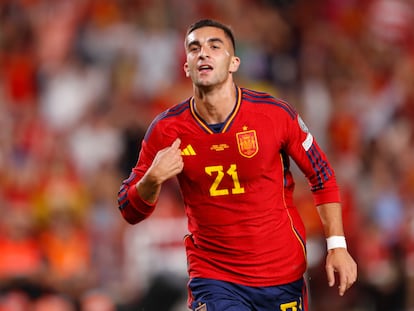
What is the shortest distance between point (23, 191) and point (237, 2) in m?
3.83

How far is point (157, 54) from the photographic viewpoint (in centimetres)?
956

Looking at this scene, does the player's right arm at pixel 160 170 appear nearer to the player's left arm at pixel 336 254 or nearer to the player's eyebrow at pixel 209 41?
the player's eyebrow at pixel 209 41

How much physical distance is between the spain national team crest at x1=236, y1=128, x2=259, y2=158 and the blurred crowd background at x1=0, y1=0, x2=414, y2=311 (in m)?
3.17

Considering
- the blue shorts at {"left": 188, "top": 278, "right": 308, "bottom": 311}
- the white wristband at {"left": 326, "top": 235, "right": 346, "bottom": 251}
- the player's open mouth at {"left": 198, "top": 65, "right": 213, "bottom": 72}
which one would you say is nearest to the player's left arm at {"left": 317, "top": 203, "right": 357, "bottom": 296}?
the white wristband at {"left": 326, "top": 235, "right": 346, "bottom": 251}

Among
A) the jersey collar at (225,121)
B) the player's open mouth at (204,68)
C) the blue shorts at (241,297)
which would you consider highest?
the player's open mouth at (204,68)

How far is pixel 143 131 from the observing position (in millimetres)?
8922

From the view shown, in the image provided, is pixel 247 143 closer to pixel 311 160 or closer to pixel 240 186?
pixel 240 186

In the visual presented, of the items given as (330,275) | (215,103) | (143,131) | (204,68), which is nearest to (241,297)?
(330,275)

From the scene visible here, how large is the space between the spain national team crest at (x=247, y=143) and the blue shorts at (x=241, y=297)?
A: 72cm

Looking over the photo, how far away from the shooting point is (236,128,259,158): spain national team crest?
4820 mm

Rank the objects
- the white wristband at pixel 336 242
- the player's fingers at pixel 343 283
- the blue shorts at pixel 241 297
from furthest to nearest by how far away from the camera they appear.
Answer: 1. the white wristband at pixel 336 242
2. the blue shorts at pixel 241 297
3. the player's fingers at pixel 343 283

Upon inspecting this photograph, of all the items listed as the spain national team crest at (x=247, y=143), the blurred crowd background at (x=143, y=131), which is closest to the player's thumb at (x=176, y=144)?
the spain national team crest at (x=247, y=143)

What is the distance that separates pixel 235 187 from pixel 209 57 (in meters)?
0.73

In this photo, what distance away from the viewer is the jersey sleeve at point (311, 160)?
192 inches
